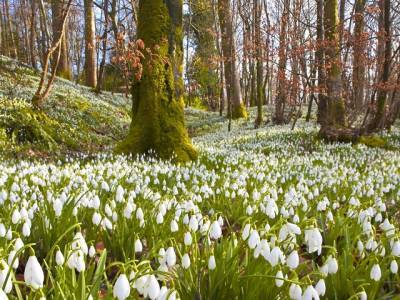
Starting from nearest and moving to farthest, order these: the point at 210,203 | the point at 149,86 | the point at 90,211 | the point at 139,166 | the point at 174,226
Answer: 1. the point at 174,226
2. the point at 90,211
3. the point at 210,203
4. the point at 139,166
5. the point at 149,86

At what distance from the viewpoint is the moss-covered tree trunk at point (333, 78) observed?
12836mm

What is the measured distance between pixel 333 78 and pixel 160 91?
23.0 ft

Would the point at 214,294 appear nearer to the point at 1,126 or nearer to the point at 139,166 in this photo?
the point at 139,166

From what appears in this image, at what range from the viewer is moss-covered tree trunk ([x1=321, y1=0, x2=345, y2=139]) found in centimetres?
1284

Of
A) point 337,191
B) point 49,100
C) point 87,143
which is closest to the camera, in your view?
point 337,191

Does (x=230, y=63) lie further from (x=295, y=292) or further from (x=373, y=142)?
(x=295, y=292)

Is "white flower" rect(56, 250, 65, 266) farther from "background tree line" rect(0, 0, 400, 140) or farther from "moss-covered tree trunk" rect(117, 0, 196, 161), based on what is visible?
"moss-covered tree trunk" rect(117, 0, 196, 161)

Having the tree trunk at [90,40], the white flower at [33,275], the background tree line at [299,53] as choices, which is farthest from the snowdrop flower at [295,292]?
the tree trunk at [90,40]

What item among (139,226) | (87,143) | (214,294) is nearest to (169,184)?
(139,226)

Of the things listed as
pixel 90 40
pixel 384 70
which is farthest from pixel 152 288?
pixel 90 40

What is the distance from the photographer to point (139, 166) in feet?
23.1

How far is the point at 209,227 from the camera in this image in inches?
111

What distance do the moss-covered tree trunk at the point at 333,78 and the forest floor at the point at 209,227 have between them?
129 inches

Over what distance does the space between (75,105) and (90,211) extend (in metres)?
13.1
